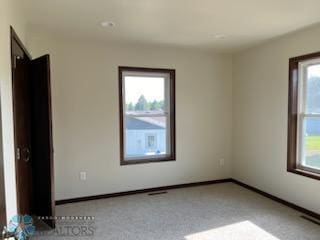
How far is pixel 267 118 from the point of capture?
4.09m

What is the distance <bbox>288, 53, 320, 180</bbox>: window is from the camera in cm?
340

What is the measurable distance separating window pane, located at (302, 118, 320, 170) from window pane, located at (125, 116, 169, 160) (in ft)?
7.20

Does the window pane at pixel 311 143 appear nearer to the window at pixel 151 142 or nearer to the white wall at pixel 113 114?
the white wall at pixel 113 114

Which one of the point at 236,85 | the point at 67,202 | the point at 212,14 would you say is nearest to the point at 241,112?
the point at 236,85

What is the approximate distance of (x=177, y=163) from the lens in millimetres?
4602

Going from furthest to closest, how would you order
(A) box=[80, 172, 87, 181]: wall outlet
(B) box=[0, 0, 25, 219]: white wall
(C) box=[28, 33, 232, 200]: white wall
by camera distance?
(A) box=[80, 172, 87, 181]: wall outlet < (C) box=[28, 33, 232, 200]: white wall < (B) box=[0, 0, 25, 219]: white wall

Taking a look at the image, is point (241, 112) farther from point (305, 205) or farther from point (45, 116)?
point (45, 116)

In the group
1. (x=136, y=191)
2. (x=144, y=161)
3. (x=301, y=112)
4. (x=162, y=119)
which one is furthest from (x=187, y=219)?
(x=301, y=112)

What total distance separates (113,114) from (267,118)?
247 cm

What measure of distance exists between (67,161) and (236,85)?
128 inches

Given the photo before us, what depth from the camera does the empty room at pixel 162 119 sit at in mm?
2770

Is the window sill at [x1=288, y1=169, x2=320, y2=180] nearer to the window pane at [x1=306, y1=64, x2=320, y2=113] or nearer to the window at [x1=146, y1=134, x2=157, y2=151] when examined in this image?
the window pane at [x1=306, y1=64, x2=320, y2=113]

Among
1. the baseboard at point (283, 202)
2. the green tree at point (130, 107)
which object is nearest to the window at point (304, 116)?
the baseboard at point (283, 202)

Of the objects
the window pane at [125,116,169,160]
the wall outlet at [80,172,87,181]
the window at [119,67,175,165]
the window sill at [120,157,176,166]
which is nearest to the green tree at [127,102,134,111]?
the window at [119,67,175,165]
